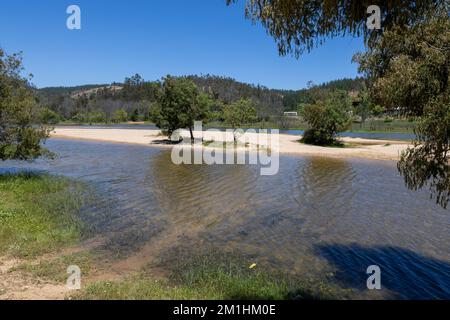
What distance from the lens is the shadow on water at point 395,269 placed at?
9.38 meters

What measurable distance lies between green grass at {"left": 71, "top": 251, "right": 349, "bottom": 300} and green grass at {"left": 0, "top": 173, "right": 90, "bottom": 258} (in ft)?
12.2

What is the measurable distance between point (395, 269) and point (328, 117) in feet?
140

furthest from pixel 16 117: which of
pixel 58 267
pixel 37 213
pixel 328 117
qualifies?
pixel 328 117

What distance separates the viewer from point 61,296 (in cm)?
771

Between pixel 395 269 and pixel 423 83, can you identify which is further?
pixel 395 269

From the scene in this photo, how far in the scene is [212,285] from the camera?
29.0 ft

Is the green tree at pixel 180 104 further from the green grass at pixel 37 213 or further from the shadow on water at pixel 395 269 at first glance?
the shadow on water at pixel 395 269

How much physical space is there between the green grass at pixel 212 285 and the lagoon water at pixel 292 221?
2.91 feet

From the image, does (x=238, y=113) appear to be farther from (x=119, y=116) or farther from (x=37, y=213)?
(x=119, y=116)

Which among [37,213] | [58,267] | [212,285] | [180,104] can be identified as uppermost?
[180,104]
